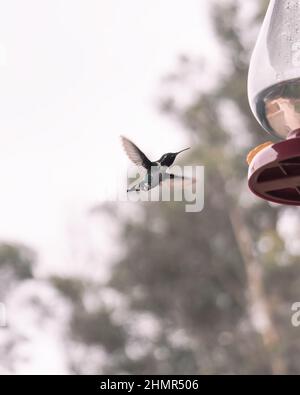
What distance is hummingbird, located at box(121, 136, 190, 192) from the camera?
1738mm

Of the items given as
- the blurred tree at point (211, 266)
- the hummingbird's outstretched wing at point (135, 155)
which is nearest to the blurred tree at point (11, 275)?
the blurred tree at point (211, 266)

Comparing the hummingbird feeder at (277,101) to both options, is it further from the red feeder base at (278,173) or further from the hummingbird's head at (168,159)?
the hummingbird's head at (168,159)

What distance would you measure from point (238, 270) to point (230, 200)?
40.3 inches

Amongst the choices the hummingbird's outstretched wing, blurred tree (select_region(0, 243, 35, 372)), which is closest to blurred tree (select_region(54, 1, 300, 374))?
blurred tree (select_region(0, 243, 35, 372))

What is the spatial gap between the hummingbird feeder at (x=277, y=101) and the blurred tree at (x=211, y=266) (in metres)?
8.86

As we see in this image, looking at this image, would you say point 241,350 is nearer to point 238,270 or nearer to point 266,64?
point 238,270

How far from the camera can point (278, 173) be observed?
4.72ft

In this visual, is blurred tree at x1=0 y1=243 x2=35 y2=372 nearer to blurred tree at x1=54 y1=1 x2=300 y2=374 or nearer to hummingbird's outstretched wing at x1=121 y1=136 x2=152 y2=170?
blurred tree at x1=54 y1=1 x2=300 y2=374

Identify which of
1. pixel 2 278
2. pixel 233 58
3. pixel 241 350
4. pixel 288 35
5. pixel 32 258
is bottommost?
pixel 288 35

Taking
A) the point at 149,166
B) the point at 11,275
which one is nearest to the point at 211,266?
the point at 11,275

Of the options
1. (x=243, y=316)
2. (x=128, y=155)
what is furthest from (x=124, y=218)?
(x=128, y=155)

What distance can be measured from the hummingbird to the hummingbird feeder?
24 cm

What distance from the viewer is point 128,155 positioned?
5.83ft

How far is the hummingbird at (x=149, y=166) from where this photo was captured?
174 cm
